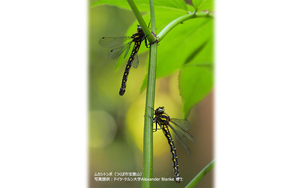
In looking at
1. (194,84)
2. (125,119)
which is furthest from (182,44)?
(125,119)

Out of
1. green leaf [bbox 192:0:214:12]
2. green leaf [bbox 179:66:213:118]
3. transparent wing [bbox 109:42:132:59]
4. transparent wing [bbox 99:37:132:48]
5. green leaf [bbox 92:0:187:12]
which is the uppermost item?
green leaf [bbox 192:0:214:12]

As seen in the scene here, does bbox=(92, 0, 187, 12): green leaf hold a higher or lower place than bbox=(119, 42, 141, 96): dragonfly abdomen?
higher

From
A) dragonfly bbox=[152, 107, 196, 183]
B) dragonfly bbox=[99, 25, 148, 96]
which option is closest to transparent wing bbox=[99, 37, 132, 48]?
dragonfly bbox=[99, 25, 148, 96]

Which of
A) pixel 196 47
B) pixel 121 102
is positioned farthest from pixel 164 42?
pixel 121 102

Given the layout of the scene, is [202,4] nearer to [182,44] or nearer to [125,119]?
[182,44]

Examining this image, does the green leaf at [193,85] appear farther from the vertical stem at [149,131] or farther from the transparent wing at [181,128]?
the vertical stem at [149,131]

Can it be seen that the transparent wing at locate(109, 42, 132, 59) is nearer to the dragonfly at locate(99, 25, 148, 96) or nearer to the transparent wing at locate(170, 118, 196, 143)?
the dragonfly at locate(99, 25, 148, 96)
